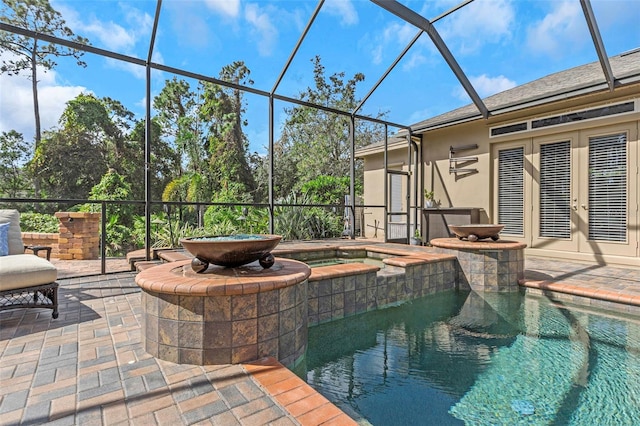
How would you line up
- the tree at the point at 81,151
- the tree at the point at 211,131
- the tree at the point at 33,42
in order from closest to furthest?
the tree at the point at 33,42
the tree at the point at 81,151
the tree at the point at 211,131

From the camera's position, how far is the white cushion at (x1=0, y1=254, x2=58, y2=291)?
8.27ft

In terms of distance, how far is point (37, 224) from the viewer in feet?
30.4

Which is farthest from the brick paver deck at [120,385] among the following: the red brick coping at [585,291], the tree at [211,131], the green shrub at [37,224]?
the tree at [211,131]

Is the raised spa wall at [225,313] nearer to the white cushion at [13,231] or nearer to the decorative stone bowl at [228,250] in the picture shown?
the decorative stone bowl at [228,250]

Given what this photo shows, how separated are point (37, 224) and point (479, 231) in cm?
1131

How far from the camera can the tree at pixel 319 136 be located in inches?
610

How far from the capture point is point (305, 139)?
52.7ft

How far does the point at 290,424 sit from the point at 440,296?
334cm

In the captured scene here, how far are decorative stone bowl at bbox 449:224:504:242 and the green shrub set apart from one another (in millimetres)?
10389

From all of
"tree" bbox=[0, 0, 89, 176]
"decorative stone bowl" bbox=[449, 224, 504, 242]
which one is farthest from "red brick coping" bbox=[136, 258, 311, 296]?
"tree" bbox=[0, 0, 89, 176]

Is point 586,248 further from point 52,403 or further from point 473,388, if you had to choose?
point 52,403

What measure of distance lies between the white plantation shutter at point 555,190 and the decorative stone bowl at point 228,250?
5927mm

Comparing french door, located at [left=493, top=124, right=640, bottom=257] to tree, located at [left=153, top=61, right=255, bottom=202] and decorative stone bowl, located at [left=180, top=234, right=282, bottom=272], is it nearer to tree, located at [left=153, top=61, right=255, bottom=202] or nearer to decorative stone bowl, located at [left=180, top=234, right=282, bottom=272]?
decorative stone bowl, located at [left=180, top=234, right=282, bottom=272]

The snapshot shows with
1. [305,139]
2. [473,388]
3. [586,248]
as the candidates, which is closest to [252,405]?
[473,388]
